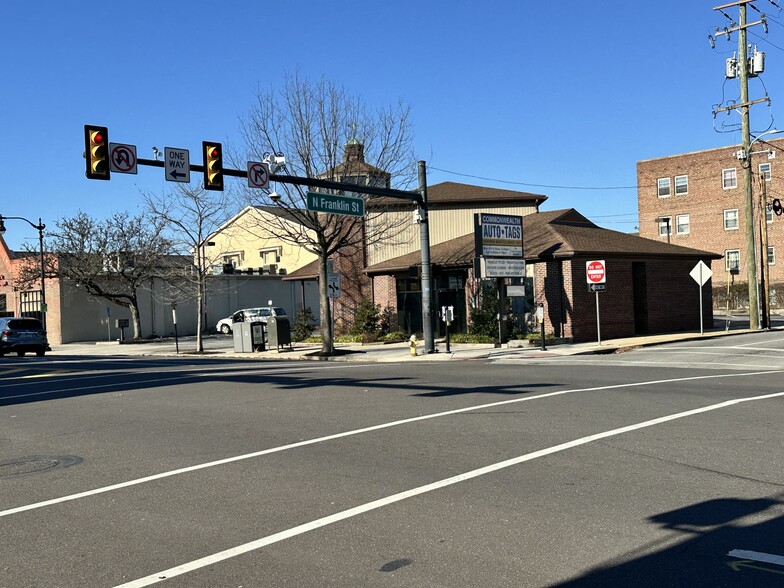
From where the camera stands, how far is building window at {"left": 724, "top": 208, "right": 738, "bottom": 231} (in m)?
60.9

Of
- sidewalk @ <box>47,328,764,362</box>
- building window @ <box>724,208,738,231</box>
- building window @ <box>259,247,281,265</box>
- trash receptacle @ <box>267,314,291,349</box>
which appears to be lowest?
sidewalk @ <box>47,328,764,362</box>

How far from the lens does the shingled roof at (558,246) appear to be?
31547 mm

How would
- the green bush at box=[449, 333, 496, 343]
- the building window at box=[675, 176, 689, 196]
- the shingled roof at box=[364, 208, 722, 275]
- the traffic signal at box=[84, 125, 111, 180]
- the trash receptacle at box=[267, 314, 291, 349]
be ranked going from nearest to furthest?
the traffic signal at box=[84, 125, 111, 180] → the shingled roof at box=[364, 208, 722, 275] → the green bush at box=[449, 333, 496, 343] → the trash receptacle at box=[267, 314, 291, 349] → the building window at box=[675, 176, 689, 196]

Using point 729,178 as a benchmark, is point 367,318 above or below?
below

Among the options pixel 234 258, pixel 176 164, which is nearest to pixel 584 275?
pixel 176 164

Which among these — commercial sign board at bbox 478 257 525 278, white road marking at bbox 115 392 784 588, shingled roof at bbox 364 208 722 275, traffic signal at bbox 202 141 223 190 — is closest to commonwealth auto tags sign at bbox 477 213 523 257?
commercial sign board at bbox 478 257 525 278

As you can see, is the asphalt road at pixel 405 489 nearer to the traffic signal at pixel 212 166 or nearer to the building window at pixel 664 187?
the traffic signal at pixel 212 166

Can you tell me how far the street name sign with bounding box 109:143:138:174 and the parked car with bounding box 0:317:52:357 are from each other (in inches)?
937

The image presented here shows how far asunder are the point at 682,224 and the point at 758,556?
6269cm

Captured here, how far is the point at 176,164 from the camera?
19.8 m

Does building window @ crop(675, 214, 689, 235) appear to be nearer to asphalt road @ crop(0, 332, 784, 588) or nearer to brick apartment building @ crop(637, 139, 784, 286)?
brick apartment building @ crop(637, 139, 784, 286)

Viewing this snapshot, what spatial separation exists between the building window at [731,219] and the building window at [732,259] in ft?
5.82

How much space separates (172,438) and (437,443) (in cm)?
387

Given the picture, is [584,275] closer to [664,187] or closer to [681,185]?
[681,185]
